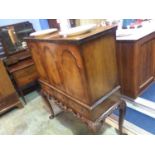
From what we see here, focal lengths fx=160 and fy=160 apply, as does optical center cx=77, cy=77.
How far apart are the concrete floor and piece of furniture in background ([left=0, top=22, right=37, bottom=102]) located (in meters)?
0.34

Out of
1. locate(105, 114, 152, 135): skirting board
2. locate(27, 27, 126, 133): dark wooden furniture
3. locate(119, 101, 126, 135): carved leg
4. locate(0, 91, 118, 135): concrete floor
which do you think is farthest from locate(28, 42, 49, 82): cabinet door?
locate(105, 114, 152, 135): skirting board

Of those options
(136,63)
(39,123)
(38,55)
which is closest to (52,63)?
(38,55)

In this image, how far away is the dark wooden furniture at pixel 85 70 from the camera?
1.00 m

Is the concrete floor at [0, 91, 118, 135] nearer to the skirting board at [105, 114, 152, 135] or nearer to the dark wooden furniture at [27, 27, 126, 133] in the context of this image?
the skirting board at [105, 114, 152, 135]

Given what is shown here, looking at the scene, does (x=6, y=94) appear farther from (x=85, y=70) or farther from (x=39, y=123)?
(x=85, y=70)

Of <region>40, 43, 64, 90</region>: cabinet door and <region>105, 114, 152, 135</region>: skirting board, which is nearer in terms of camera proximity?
<region>40, 43, 64, 90</region>: cabinet door

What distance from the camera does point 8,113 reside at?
2.37 meters

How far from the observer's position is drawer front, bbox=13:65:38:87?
234 cm

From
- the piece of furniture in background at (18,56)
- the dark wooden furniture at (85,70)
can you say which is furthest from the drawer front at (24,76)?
the dark wooden furniture at (85,70)

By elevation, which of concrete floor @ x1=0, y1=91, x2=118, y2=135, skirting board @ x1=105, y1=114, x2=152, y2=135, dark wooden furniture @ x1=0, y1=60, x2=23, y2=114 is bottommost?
concrete floor @ x1=0, y1=91, x2=118, y2=135

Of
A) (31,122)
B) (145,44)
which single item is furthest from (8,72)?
(145,44)

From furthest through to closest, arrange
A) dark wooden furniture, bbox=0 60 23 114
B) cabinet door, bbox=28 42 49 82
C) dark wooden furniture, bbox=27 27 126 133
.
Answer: dark wooden furniture, bbox=0 60 23 114 < cabinet door, bbox=28 42 49 82 < dark wooden furniture, bbox=27 27 126 133
